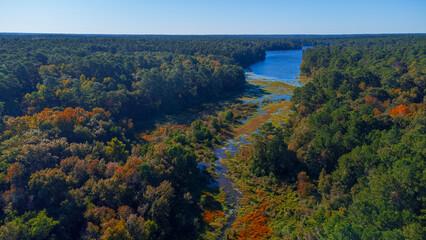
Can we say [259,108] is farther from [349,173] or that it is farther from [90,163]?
[90,163]

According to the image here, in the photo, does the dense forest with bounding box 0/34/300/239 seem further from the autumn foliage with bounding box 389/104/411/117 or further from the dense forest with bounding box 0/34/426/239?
the autumn foliage with bounding box 389/104/411/117

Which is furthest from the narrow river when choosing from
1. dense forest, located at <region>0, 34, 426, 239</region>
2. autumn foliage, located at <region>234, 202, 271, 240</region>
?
dense forest, located at <region>0, 34, 426, 239</region>

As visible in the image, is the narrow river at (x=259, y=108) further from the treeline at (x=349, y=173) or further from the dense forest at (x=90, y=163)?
the treeline at (x=349, y=173)

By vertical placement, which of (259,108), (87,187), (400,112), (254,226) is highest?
(400,112)

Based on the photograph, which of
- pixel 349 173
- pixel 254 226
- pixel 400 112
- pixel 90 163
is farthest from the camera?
pixel 400 112

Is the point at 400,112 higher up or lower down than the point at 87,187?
higher up

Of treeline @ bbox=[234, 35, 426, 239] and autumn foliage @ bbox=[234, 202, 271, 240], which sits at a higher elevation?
treeline @ bbox=[234, 35, 426, 239]

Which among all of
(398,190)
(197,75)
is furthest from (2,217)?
(197,75)

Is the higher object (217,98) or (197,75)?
(197,75)

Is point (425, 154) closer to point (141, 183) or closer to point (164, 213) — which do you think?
point (164, 213)

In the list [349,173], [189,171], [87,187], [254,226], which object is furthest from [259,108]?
[87,187]

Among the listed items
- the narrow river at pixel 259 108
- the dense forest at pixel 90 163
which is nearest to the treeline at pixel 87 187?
the dense forest at pixel 90 163
